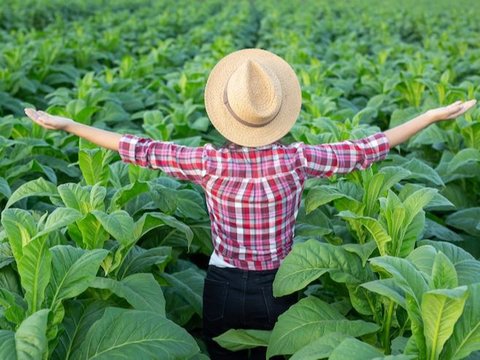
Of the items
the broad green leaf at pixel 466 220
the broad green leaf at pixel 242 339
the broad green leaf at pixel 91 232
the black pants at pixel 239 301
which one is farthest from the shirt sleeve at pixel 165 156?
the broad green leaf at pixel 466 220

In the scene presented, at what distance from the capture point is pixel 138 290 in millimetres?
2557

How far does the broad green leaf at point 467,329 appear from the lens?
209 cm

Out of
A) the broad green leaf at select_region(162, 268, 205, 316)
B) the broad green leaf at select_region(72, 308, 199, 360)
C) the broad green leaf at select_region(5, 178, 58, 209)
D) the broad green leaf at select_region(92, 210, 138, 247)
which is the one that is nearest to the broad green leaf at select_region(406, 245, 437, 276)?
the broad green leaf at select_region(72, 308, 199, 360)

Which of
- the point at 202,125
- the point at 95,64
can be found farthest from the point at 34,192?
the point at 95,64

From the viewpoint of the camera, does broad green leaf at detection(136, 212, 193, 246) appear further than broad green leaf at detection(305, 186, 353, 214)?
No

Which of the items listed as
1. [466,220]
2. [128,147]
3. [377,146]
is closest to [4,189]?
[128,147]

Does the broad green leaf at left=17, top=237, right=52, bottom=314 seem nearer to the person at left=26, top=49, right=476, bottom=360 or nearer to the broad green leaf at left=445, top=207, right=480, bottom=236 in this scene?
the person at left=26, top=49, right=476, bottom=360

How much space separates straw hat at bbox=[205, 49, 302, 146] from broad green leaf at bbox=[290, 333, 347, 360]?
79 centimetres

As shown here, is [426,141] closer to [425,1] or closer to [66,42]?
[66,42]

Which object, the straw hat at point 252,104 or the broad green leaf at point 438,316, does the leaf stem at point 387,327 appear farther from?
the straw hat at point 252,104

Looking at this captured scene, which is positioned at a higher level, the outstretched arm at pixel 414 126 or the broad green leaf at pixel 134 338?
the outstretched arm at pixel 414 126

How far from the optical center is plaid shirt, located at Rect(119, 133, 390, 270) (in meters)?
2.69

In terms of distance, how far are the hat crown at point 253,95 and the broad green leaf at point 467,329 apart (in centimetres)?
101

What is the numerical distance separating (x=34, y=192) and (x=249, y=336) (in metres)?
1.11
